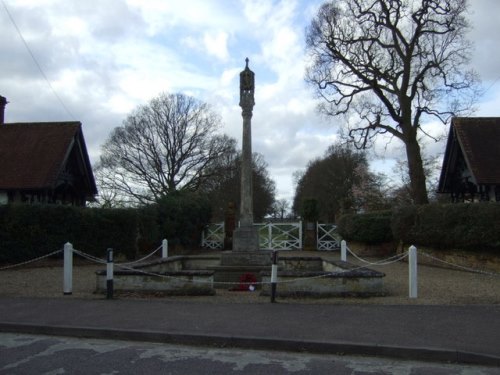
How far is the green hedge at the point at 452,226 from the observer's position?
1653 cm

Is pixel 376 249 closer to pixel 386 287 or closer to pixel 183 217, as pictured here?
pixel 183 217

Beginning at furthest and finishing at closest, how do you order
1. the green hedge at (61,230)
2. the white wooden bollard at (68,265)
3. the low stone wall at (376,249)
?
1. the low stone wall at (376,249)
2. the green hedge at (61,230)
3. the white wooden bollard at (68,265)

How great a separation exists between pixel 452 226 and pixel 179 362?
13857 mm

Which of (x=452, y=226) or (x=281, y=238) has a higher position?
(x=452, y=226)

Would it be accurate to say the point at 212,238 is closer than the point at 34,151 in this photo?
No

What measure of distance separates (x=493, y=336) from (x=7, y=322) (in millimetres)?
7251

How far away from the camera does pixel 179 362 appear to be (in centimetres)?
657

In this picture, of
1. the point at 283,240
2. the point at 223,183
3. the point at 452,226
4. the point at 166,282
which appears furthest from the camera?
the point at 223,183

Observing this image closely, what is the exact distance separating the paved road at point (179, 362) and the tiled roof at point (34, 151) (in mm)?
17974

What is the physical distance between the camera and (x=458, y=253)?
1842 centimetres

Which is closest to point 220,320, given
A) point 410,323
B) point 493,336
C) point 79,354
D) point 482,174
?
point 79,354

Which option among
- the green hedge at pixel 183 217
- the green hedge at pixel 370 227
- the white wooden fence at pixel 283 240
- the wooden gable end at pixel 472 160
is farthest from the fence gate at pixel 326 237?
the green hedge at pixel 183 217

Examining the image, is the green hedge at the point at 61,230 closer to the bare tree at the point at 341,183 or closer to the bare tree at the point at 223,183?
the bare tree at the point at 223,183

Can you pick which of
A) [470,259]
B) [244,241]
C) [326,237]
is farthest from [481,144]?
[244,241]
